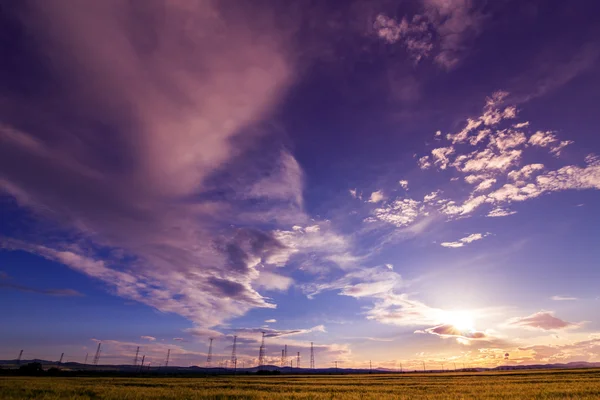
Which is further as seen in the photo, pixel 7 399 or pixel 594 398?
pixel 594 398

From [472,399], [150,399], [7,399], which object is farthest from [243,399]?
[472,399]

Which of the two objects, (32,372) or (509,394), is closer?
(509,394)

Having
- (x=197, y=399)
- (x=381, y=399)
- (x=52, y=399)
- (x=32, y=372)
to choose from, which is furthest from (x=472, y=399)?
(x=32, y=372)

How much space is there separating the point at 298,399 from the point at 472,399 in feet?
53.1

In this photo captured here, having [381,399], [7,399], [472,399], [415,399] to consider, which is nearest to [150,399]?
[7,399]

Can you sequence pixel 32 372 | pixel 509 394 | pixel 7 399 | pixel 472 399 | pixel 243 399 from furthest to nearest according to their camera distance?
pixel 32 372 → pixel 509 394 → pixel 472 399 → pixel 243 399 → pixel 7 399

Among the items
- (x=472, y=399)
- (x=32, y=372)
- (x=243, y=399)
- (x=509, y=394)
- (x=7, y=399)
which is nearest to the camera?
(x=7, y=399)

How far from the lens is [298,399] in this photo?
27734mm

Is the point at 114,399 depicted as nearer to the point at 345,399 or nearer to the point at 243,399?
the point at 243,399

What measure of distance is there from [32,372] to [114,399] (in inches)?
5150

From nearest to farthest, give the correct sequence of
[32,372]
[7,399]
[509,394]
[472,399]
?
1. [7,399]
2. [472,399]
3. [509,394]
4. [32,372]

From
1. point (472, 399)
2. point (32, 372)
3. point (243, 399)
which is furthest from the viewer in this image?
point (32, 372)

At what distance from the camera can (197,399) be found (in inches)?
1035

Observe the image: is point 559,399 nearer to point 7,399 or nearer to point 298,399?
point 298,399
